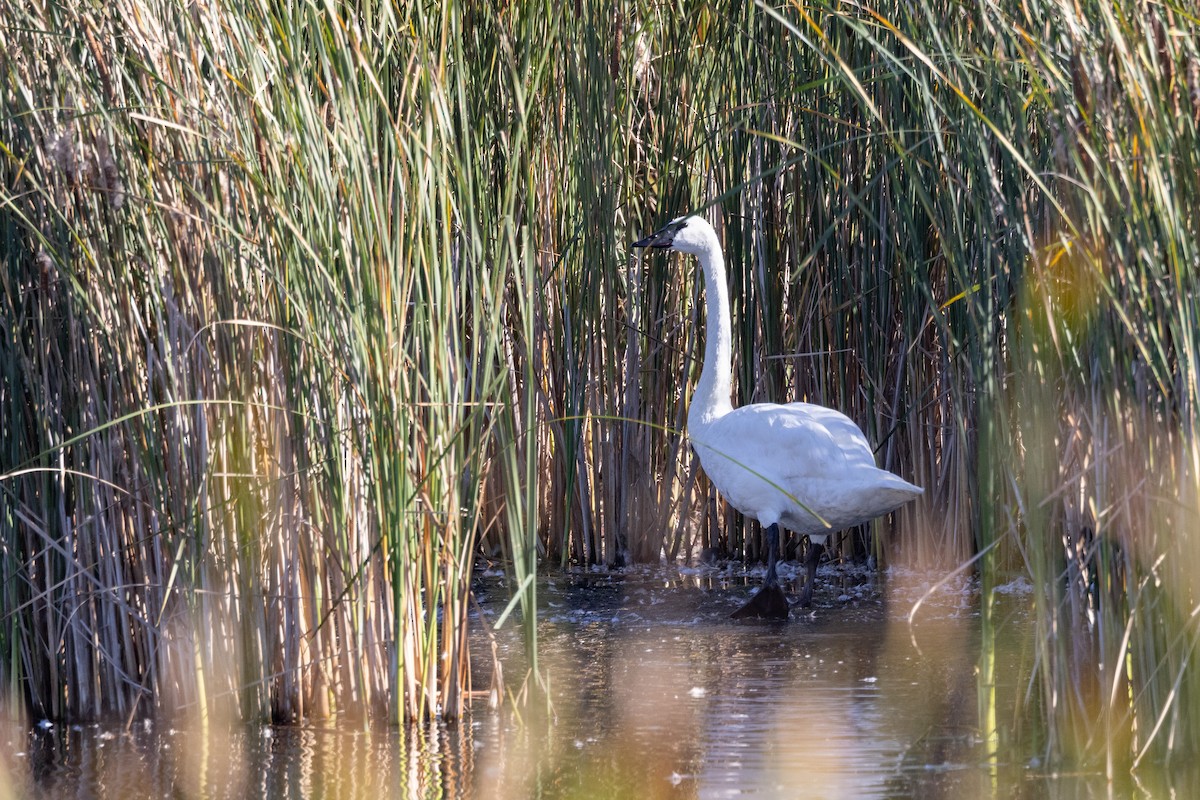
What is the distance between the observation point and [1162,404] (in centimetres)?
276

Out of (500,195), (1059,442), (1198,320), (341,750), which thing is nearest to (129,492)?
(341,750)

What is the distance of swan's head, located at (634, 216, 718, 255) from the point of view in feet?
17.4

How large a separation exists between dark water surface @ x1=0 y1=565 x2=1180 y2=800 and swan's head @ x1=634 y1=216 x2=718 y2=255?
1.46m

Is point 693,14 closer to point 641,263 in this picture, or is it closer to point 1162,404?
point 641,263

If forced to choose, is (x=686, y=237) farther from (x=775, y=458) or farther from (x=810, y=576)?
(x=810, y=576)

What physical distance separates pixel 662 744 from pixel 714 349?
85.8 inches

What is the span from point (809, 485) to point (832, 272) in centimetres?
82

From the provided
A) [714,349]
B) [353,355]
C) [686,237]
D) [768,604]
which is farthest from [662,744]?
[686,237]

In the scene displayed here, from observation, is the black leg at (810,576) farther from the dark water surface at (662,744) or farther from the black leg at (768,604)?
the dark water surface at (662,744)

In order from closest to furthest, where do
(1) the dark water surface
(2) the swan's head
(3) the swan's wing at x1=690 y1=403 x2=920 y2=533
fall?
(1) the dark water surface, (3) the swan's wing at x1=690 y1=403 x2=920 y2=533, (2) the swan's head

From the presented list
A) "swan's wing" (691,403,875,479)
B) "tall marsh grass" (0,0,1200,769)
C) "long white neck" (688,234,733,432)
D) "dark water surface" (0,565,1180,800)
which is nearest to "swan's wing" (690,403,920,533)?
"swan's wing" (691,403,875,479)

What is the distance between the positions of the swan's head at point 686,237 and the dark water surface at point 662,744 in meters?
1.46

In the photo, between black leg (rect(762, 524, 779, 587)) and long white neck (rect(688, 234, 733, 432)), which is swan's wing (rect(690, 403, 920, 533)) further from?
long white neck (rect(688, 234, 733, 432))

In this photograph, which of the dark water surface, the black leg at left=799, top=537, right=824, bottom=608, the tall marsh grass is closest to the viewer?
the tall marsh grass
